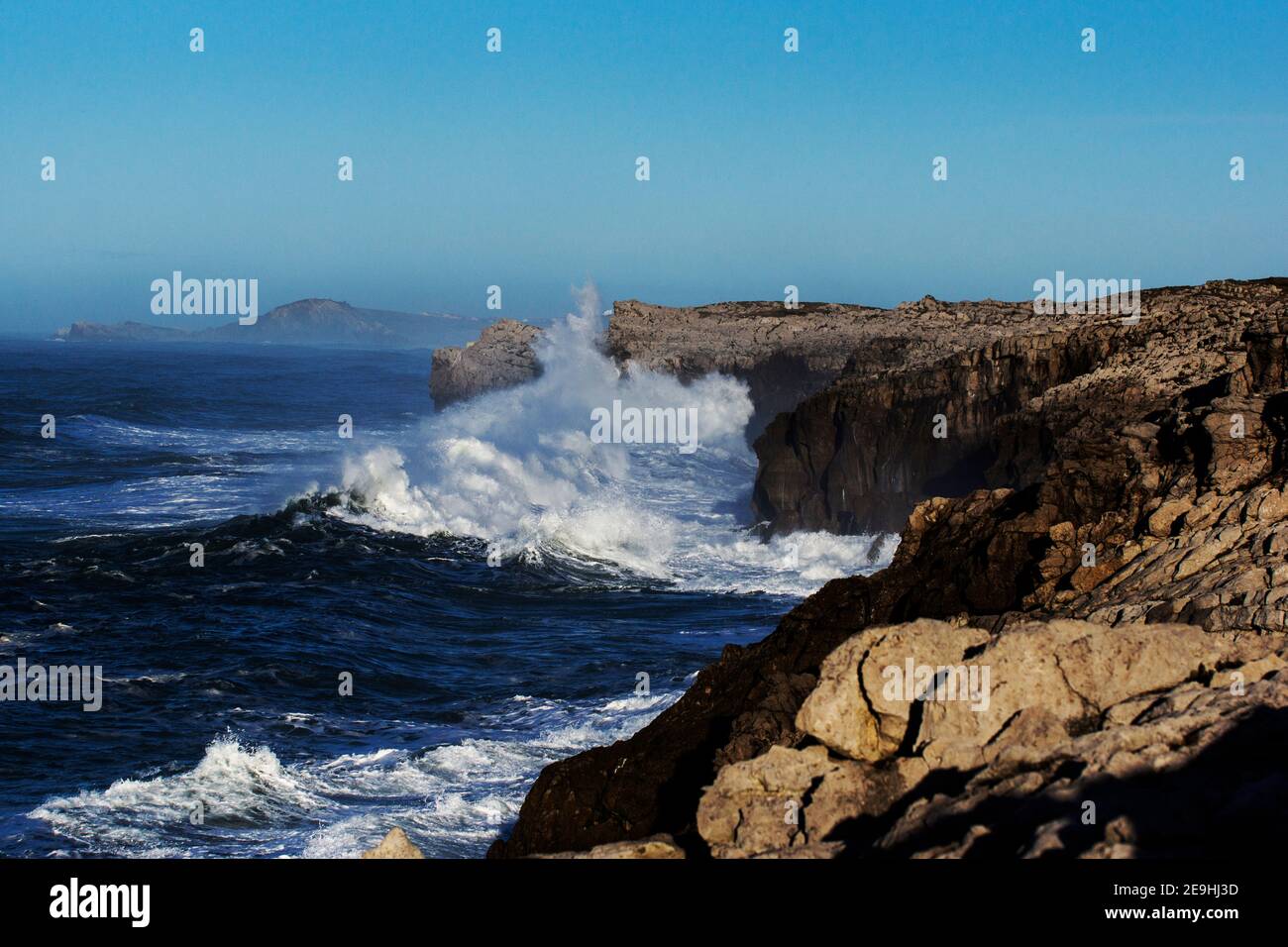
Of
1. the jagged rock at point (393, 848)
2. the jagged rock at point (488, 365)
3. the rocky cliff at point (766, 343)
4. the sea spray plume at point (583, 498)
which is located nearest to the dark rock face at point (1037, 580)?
the jagged rock at point (393, 848)

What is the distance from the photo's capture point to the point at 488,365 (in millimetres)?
80562

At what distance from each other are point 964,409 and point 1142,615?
23.4 metres

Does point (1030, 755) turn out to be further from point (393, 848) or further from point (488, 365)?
point (488, 365)

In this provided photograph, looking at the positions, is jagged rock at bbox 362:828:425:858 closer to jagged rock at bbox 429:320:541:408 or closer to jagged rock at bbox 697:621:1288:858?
jagged rock at bbox 697:621:1288:858

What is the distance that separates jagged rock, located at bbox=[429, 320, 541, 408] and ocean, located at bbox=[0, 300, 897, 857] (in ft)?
54.4

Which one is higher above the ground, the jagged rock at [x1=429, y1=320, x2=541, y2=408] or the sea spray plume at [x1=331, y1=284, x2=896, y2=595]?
the jagged rock at [x1=429, y1=320, x2=541, y2=408]

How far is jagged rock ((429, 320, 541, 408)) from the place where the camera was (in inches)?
3086

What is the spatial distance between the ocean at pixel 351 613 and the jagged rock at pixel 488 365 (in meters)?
16.6

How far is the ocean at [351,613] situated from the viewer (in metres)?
17.3

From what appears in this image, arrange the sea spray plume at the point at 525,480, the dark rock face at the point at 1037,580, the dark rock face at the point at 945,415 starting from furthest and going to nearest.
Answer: the sea spray plume at the point at 525,480 → the dark rock face at the point at 945,415 → the dark rock face at the point at 1037,580

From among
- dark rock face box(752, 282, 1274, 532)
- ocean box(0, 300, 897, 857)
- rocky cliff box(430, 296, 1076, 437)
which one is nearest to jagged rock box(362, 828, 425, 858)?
ocean box(0, 300, 897, 857)

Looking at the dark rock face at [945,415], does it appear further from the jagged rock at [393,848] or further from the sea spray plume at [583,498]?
the jagged rock at [393,848]

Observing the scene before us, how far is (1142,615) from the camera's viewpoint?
1371 centimetres
